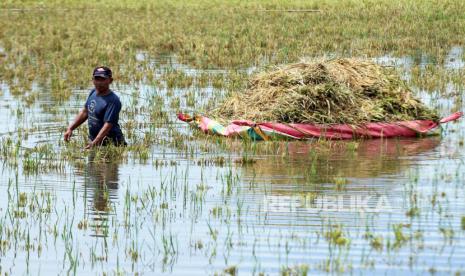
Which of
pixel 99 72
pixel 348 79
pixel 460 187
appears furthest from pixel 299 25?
pixel 460 187

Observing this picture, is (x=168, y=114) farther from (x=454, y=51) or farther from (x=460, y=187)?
(x=454, y=51)

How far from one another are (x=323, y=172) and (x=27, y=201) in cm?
302

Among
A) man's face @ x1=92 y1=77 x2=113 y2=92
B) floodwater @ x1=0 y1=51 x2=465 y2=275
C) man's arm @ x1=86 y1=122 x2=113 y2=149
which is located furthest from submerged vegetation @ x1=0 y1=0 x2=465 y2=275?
man's face @ x1=92 y1=77 x2=113 y2=92

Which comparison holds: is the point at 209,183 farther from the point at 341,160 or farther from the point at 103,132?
the point at 103,132

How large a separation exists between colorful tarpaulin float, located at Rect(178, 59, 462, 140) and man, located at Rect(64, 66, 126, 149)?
1.71 meters

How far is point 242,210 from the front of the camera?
902cm

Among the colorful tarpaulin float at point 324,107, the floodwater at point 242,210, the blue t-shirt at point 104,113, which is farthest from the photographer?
the colorful tarpaulin float at point 324,107

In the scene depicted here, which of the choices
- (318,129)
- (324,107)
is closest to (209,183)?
(318,129)

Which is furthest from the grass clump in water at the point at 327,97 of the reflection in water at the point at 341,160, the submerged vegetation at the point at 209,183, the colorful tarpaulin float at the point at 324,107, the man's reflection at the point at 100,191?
the man's reflection at the point at 100,191

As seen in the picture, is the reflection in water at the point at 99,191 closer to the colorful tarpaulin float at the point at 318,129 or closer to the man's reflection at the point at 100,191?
the man's reflection at the point at 100,191

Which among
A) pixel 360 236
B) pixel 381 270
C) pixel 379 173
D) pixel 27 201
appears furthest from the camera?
pixel 379 173

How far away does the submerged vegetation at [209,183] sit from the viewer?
24.9ft

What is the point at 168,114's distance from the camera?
1528cm

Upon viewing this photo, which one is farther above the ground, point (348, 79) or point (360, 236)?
point (348, 79)
